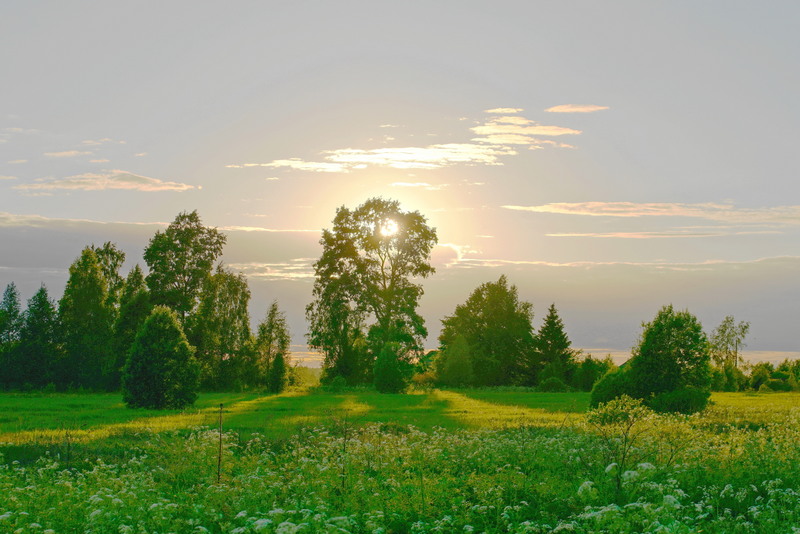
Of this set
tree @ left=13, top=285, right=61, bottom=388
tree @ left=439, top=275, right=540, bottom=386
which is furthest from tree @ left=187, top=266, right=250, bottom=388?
tree @ left=439, top=275, right=540, bottom=386

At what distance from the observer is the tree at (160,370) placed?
26547 millimetres

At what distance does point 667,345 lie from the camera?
934 inches

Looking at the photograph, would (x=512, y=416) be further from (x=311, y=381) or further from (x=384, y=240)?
(x=311, y=381)

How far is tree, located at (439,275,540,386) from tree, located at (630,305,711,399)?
3320cm

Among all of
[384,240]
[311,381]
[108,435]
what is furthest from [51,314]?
[108,435]

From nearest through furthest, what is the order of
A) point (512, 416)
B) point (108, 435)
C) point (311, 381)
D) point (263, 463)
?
point (263, 463) < point (108, 435) < point (512, 416) < point (311, 381)

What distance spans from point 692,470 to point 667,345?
13.6m

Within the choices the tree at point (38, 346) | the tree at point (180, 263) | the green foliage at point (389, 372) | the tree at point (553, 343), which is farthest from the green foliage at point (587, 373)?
the tree at point (38, 346)

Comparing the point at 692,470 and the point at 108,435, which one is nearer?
the point at 692,470

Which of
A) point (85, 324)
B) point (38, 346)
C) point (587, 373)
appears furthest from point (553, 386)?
point (38, 346)

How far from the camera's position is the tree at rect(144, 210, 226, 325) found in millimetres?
49219

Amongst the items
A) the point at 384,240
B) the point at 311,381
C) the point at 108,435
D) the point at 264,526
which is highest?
the point at 384,240

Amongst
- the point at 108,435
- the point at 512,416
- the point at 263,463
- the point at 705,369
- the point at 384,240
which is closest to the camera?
the point at 263,463

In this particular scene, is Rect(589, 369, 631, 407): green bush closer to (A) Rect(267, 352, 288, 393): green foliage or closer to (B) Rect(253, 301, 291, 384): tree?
(A) Rect(267, 352, 288, 393): green foliage
